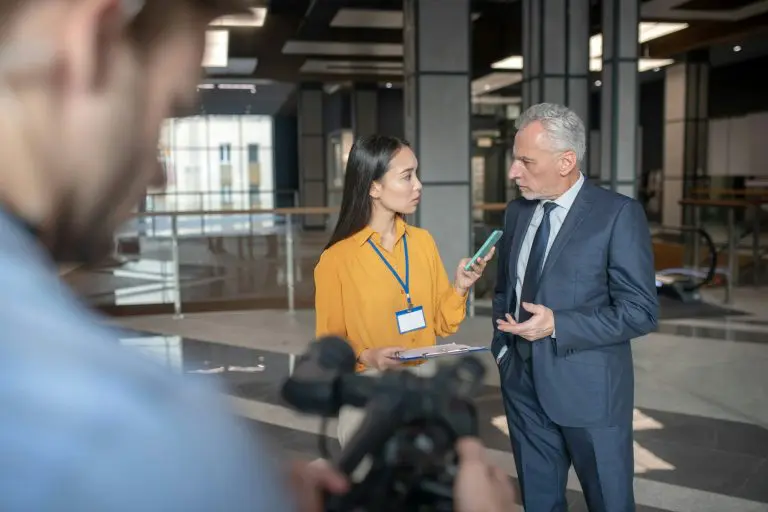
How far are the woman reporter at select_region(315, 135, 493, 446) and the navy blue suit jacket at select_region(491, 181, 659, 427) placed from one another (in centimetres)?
27

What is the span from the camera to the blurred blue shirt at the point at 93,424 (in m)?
0.33

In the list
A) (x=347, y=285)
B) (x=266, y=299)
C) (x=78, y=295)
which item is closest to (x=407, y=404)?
(x=78, y=295)

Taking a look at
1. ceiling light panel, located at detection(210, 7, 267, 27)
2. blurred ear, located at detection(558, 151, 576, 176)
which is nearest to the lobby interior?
ceiling light panel, located at detection(210, 7, 267, 27)

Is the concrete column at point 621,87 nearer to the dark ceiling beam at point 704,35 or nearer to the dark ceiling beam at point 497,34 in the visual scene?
the dark ceiling beam at point 497,34

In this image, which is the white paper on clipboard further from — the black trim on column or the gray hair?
the black trim on column

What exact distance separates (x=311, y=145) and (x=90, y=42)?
22389mm

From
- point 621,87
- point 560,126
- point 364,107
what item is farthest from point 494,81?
A: point 560,126

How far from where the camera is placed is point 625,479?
2219mm

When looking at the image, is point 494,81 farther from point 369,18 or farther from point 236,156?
point 236,156

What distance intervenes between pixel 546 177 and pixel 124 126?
191cm

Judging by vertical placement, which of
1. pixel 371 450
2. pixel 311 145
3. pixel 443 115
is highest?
pixel 311 145

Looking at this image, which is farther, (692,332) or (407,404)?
(692,332)

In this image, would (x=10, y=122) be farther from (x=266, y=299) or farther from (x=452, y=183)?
(x=266, y=299)

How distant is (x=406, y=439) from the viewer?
1.83 ft
